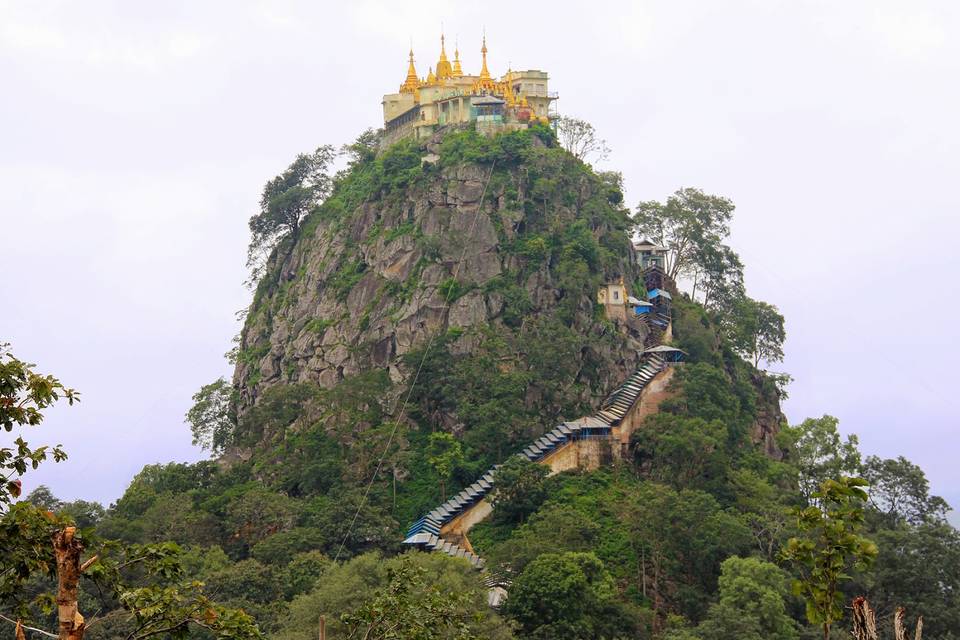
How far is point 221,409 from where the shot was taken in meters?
67.6

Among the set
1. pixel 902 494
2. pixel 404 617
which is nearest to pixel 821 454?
pixel 902 494

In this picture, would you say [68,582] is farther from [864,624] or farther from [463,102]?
[463,102]

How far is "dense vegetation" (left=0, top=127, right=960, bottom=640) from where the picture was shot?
4341cm

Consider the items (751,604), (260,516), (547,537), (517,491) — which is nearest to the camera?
(751,604)

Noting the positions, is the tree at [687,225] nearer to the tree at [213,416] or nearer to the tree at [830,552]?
the tree at [213,416]

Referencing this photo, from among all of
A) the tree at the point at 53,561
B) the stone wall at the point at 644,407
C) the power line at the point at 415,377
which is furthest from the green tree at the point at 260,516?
the tree at the point at 53,561

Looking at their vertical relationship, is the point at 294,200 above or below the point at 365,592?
above

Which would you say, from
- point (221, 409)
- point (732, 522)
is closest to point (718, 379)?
point (732, 522)

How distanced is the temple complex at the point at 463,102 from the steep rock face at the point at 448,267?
2311 millimetres

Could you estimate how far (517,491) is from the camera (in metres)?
50.5

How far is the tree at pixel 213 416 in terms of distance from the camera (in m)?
66.3

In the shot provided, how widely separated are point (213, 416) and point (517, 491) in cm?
2244

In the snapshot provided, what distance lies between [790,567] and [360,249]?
2844 centimetres

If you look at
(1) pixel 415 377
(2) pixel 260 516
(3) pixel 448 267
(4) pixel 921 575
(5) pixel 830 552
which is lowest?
(5) pixel 830 552
